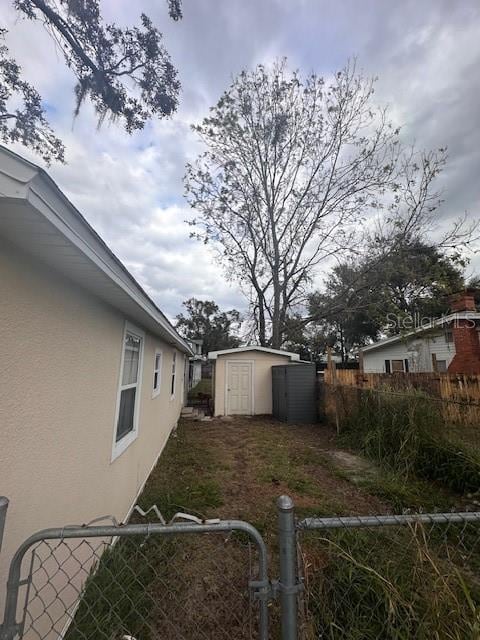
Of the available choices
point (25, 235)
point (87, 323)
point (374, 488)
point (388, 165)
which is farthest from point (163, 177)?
point (388, 165)

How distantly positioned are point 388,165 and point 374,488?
1330 cm

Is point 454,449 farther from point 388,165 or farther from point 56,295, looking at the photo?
point 388,165

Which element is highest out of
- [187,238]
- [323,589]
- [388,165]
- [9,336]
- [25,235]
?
[388,165]

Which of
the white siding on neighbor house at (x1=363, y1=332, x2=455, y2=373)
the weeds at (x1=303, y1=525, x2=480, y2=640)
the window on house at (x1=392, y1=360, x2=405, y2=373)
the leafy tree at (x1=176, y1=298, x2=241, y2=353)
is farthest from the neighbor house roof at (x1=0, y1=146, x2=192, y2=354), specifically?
the leafy tree at (x1=176, y1=298, x2=241, y2=353)

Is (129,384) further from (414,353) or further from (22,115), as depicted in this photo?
(414,353)

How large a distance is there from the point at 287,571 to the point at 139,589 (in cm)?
208

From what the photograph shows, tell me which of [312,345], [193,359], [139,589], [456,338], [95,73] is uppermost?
[95,73]

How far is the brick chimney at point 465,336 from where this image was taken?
36.1 ft

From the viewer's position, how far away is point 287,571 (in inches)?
43.1

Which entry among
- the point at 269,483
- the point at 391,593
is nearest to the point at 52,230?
the point at 391,593

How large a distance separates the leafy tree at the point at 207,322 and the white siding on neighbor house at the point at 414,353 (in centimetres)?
2501

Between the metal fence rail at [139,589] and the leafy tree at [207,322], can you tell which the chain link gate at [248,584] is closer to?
the metal fence rail at [139,589]

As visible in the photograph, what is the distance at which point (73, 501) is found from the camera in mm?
2100

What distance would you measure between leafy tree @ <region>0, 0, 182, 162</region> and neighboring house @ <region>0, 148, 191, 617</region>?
15.1 feet
